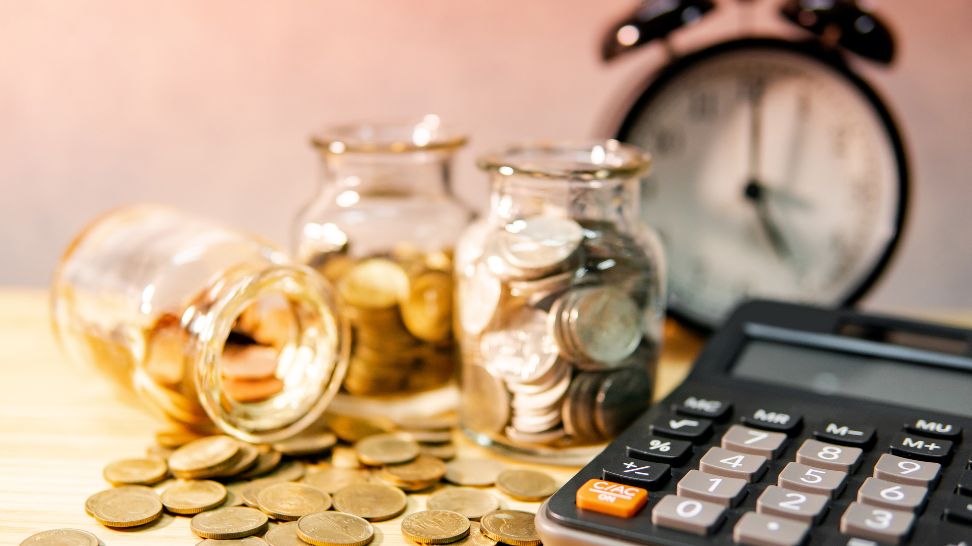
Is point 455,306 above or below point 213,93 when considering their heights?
below

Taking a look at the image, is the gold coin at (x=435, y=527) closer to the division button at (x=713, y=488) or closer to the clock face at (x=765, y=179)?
the division button at (x=713, y=488)

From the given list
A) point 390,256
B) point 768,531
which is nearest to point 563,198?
point 390,256

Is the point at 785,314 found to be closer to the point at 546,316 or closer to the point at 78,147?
the point at 546,316

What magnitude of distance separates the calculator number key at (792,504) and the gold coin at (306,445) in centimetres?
27

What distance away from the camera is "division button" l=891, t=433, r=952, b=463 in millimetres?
512

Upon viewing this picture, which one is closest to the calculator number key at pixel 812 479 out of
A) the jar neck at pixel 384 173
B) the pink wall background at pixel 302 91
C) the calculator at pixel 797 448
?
the calculator at pixel 797 448

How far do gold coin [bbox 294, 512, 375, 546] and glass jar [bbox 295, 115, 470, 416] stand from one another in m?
0.18

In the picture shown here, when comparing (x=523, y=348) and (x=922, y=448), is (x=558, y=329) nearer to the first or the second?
(x=523, y=348)

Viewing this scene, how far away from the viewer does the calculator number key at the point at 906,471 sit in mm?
485

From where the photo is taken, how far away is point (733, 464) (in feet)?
1.66

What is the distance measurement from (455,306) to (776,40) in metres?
0.32

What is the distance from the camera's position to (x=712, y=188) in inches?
31.6

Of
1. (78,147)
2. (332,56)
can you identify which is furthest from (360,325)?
(78,147)

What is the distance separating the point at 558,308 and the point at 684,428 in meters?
0.10
